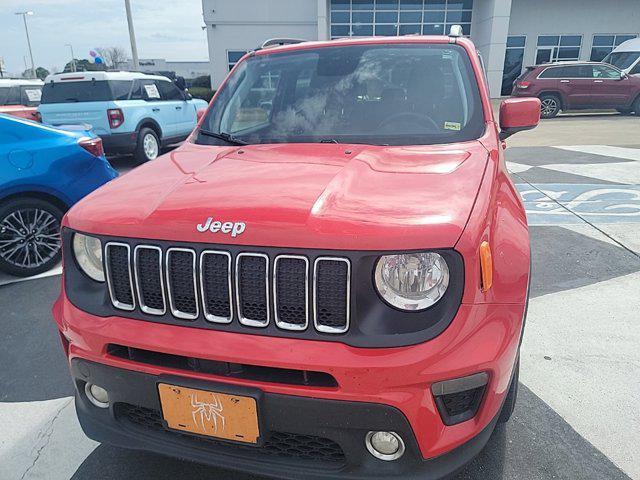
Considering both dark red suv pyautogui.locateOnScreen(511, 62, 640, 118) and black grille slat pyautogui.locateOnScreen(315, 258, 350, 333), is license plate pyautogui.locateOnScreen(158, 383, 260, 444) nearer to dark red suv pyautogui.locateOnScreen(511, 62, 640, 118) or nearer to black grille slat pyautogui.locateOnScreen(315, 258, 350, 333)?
black grille slat pyautogui.locateOnScreen(315, 258, 350, 333)

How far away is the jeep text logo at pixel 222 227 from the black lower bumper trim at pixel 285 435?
504 mm

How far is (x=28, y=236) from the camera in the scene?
4.43 meters

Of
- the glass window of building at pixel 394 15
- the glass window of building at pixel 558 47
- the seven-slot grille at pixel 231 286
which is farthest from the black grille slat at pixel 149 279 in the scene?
the glass window of building at pixel 558 47

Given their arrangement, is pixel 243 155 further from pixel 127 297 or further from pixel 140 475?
pixel 140 475

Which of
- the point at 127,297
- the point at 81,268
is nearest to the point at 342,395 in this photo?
the point at 127,297

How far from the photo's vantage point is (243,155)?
2459 mm

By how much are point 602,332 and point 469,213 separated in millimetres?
2210

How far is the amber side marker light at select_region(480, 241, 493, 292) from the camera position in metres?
1.59

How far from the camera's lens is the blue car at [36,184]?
4.25 meters

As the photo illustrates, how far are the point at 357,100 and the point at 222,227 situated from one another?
1.53m

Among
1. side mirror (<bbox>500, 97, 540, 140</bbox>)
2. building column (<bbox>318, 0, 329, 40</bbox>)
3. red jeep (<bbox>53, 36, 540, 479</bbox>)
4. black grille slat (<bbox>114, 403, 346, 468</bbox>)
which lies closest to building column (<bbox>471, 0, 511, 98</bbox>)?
building column (<bbox>318, 0, 329, 40</bbox>)

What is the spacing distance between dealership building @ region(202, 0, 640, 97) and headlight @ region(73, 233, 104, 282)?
25.6m

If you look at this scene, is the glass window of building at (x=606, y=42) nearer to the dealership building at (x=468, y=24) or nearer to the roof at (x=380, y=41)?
the dealership building at (x=468, y=24)

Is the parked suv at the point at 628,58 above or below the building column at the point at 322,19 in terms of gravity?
below
